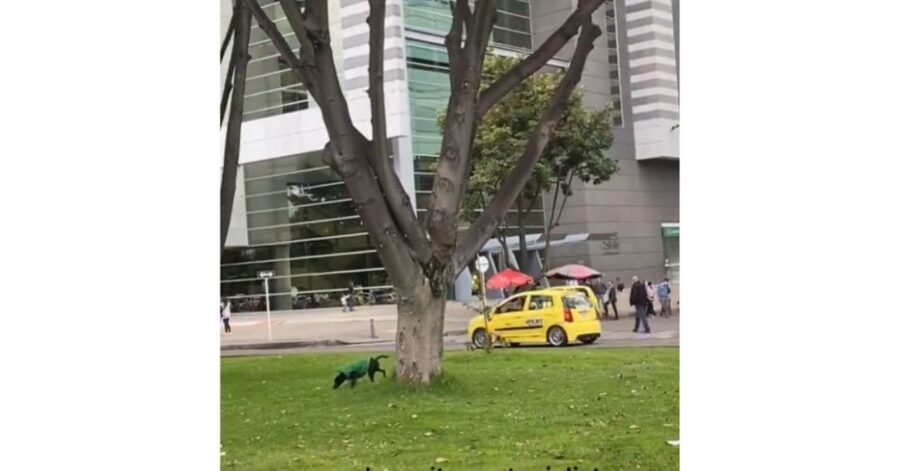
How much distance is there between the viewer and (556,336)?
444cm

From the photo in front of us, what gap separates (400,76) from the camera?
177 inches

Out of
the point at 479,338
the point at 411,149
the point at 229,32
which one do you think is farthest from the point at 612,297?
the point at 229,32

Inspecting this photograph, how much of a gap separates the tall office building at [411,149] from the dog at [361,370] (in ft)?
1.29

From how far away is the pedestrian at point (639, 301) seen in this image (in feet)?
14.4

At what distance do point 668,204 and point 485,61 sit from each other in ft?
4.33

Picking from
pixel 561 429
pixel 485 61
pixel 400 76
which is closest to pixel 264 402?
pixel 561 429

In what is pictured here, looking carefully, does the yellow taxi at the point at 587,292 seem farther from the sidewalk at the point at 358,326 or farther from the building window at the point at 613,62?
the building window at the point at 613,62

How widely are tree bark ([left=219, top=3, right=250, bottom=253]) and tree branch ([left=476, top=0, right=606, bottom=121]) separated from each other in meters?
1.38

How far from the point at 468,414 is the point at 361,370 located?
64cm

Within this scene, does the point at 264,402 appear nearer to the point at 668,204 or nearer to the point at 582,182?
the point at 582,182

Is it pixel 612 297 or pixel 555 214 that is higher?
pixel 555 214

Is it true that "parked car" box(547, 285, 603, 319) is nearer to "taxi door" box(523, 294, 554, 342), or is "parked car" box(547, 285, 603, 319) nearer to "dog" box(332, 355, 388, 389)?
"taxi door" box(523, 294, 554, 342)

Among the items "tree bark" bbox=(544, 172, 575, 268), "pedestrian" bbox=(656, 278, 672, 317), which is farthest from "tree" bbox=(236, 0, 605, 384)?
"pedestrian" bbox=(656, 278, 672, 317)

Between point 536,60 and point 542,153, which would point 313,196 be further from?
point 536,60
